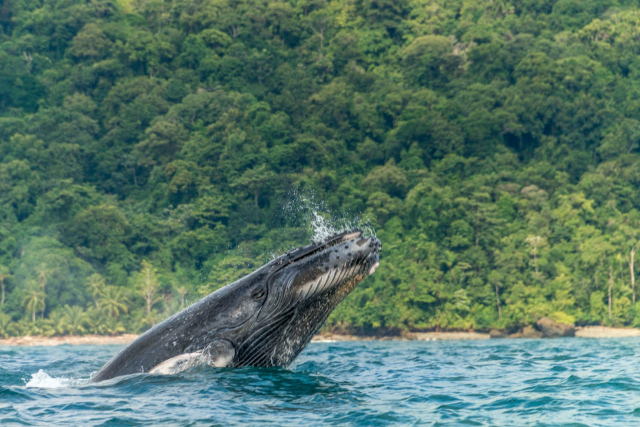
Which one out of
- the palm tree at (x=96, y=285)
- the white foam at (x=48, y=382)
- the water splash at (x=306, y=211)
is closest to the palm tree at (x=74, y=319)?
the palm tree at (x=96, y=285)

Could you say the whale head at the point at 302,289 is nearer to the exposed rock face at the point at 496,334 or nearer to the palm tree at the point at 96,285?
the exposed rock face at the point at 496,334

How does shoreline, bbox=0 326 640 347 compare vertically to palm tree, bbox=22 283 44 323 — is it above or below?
below

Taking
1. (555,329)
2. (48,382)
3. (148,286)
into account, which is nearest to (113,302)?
(148,286)

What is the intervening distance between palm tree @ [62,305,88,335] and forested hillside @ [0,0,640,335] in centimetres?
20

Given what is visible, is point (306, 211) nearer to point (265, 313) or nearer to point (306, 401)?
point (265, 313)

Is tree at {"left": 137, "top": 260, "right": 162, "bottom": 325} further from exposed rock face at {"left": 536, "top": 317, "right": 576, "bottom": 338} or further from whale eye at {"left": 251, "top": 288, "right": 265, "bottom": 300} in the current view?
whale eye at {"left": 251, "top": 288, "right": 265, "bottom": 300}

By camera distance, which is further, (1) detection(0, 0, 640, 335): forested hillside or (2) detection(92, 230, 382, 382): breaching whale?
(1) detection(0, 0, 640, 335): forested hillside

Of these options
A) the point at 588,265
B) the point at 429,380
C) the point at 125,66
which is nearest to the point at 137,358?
the point at 429,380

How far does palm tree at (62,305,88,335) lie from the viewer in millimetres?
79875

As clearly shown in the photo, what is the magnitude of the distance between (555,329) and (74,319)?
44025 millimetres

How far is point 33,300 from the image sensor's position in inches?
3179

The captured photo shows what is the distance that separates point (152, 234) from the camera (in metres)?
93.5

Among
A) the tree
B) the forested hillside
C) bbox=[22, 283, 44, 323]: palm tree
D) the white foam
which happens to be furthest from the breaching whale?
bbox=[22, 283, 44, 323]: palm tree

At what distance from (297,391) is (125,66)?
119 meters
